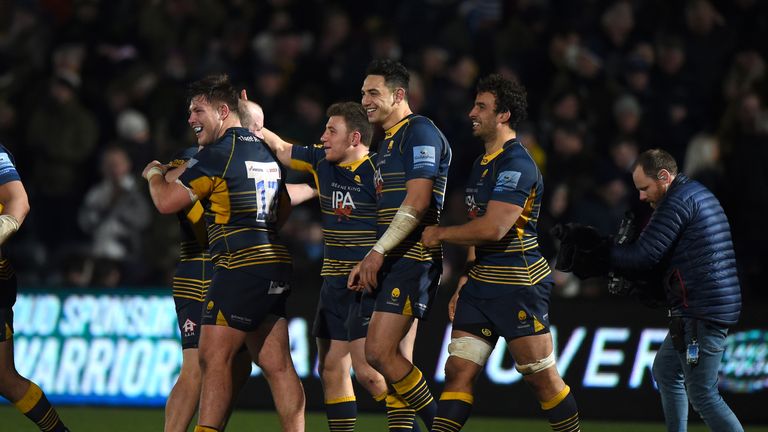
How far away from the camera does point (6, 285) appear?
867 cm

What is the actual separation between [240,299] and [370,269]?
827mm

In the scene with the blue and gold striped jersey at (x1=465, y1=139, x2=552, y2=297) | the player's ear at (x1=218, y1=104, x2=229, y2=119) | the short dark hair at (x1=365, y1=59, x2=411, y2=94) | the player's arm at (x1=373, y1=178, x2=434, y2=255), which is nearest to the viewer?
the player's arm at (x1=373, y1=178, x2=434, y2=255)

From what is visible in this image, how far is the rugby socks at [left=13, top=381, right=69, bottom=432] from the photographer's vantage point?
28.6ft

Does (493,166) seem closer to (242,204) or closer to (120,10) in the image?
(242,204)

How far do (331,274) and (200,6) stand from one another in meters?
9.31

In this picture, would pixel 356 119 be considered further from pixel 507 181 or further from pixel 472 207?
pixel 507 181

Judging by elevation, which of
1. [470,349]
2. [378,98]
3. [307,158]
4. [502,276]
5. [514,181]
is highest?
[378,98]

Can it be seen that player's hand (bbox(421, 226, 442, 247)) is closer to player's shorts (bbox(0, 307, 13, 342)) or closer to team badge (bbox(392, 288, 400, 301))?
team badge (bbox(392, 288, 400, 301))

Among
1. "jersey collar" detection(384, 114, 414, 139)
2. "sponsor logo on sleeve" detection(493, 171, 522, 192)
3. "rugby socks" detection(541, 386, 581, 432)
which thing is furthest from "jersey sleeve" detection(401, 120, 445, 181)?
"rugby socks" detection(541, 386, 581, 432)

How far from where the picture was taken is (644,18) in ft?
52.4

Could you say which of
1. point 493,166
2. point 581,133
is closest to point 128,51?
point 581,133

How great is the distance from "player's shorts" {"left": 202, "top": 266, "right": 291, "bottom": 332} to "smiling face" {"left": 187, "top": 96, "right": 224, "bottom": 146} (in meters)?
0.87

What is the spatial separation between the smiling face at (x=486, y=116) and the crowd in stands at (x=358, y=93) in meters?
5.15

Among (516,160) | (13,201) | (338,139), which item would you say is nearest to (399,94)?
(338,139)
